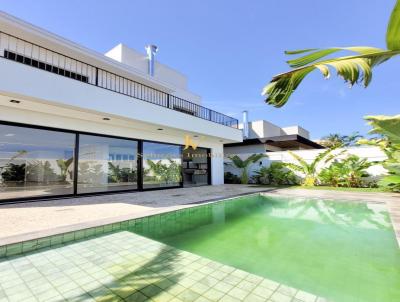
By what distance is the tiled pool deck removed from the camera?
8.76 ft

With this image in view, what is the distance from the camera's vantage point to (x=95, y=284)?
2.95m

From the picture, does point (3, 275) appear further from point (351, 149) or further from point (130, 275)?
point (351, 149)

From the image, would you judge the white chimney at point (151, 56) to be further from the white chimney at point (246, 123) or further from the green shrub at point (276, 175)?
the white chimney at point (246, 123)

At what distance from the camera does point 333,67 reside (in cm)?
170

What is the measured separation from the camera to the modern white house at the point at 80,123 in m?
7.77

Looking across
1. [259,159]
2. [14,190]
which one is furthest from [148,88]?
[259,159]

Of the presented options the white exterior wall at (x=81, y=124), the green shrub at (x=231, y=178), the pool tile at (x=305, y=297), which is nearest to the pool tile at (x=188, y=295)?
the pool tile at (x=305, y=297)

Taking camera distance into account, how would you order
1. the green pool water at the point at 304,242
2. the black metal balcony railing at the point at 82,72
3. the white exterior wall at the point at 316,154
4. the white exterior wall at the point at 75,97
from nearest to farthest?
the green pool water at the point at 304,242, the white exterior wall at the point at 75,97, the black metal balcony railing at the point at 82,72, the white exterior wall at the point at 316,154

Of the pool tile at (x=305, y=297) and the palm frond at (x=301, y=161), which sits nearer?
the pool tile at (x=305, y=297)

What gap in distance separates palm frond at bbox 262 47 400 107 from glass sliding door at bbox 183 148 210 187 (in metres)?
14.8

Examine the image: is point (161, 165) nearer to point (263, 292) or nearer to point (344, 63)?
point (263, 292)

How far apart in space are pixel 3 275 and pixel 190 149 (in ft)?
44.3

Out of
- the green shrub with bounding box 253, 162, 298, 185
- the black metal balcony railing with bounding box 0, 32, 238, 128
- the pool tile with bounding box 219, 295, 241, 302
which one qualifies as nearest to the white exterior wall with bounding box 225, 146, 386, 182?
the green shrub with bounding box 253, 162, 298, 185

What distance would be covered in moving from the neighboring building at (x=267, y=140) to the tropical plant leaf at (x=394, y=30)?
17.8m
